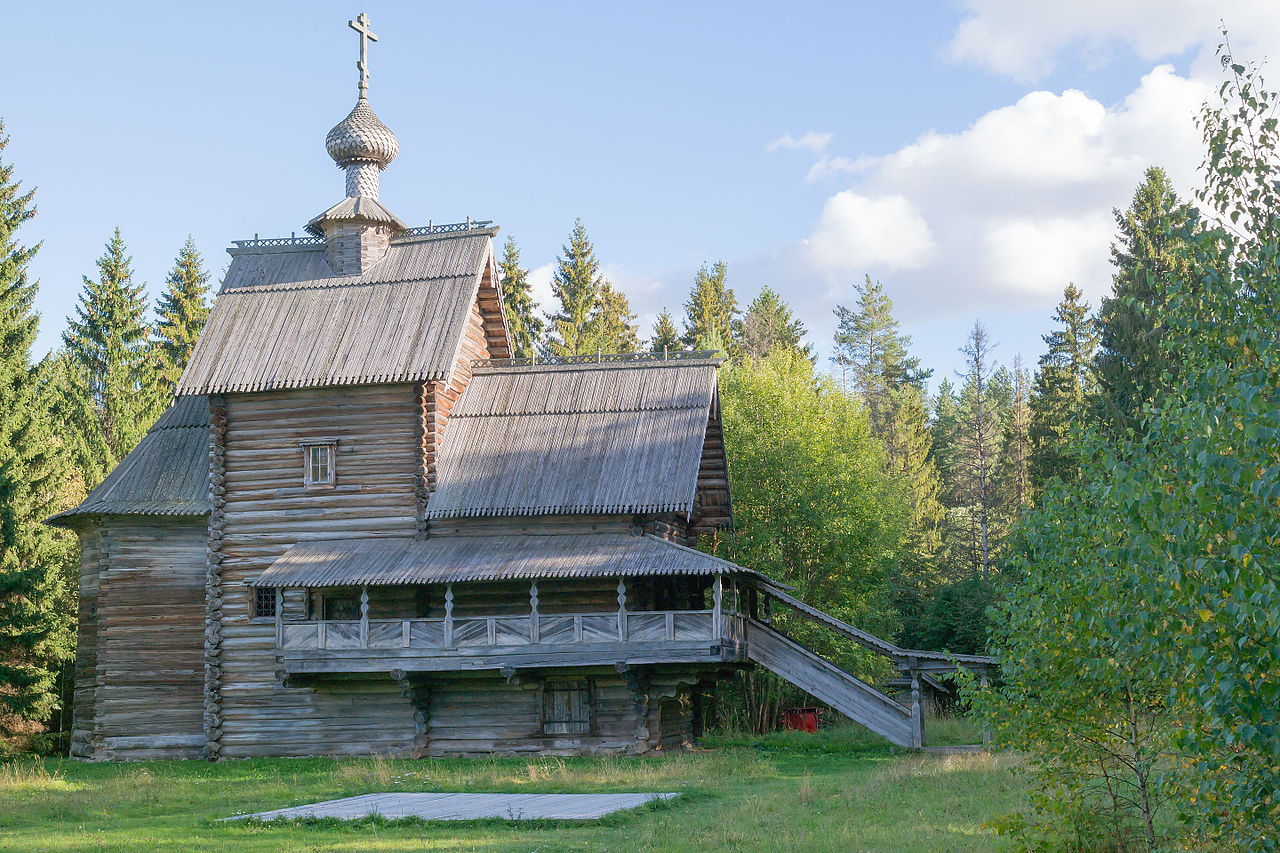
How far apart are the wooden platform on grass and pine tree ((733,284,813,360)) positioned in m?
A: 37.9

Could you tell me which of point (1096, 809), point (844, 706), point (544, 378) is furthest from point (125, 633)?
point (1096, 809)

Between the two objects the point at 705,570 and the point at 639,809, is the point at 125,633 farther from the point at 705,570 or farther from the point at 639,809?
the point at 639,809

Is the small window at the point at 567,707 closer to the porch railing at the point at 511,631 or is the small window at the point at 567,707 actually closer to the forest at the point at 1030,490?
the porch railing at the point at 511,631

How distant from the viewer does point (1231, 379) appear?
7875 mm

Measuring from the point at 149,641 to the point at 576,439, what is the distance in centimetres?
1107

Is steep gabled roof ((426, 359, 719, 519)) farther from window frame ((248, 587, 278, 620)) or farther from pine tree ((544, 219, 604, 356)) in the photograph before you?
pine tree ((544, 219, 604, 356))

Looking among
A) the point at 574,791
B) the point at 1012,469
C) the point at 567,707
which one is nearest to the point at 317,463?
the point at 567,707

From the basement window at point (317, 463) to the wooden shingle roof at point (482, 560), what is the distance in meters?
1.49

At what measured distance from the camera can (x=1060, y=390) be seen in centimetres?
4569

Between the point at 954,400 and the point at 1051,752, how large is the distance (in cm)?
7298

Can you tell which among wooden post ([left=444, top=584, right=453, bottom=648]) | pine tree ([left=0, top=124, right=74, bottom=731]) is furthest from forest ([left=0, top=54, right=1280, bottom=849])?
wooden post ([left=444, top=584, right=453, bottom=648])

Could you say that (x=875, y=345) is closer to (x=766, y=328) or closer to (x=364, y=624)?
(x=766, y=328)

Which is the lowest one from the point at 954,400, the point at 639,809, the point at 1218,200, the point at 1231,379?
the point at 639,809

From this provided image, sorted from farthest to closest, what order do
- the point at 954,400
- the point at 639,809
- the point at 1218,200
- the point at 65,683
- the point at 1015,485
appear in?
the point at 954,400, the point at 1015,485, the point at 65,683, the point at 639,809, the point at 1218,200
